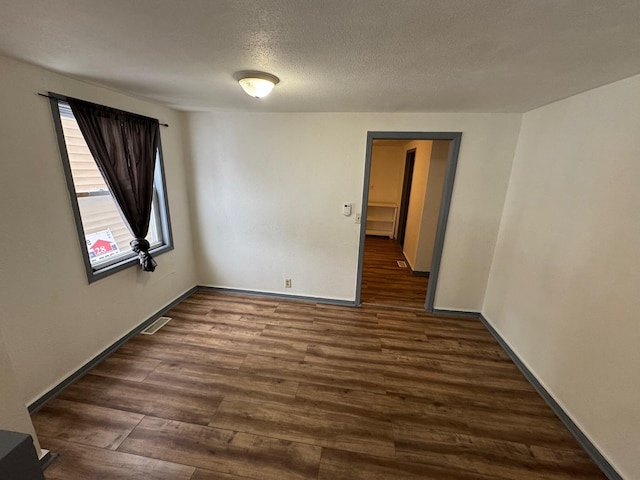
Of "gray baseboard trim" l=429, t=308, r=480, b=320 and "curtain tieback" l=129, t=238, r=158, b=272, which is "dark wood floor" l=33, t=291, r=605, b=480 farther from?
"curtain tieback" l=129, t=238, r=158, b=272

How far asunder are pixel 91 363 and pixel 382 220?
234 inches

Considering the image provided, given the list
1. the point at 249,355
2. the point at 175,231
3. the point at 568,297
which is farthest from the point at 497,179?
the point at 175,231

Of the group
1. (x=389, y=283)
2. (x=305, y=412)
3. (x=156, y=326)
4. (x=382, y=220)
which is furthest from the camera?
(x=382, y=220)

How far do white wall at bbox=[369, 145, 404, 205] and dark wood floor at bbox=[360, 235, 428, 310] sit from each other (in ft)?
5.48

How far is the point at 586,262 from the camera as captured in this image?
176 centimetres

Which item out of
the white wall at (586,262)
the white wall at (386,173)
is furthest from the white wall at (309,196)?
the white wall at (386,173)

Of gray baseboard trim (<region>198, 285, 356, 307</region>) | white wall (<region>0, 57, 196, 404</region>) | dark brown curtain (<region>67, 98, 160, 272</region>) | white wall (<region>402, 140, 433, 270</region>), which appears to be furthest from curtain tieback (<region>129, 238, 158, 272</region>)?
white wall (<region>402, 140, 433, 270</region>)

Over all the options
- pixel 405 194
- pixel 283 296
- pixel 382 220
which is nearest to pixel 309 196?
pixel 283 296

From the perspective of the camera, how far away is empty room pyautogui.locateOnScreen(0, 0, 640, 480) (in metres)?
1.27

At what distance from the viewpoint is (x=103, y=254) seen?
2.33 m

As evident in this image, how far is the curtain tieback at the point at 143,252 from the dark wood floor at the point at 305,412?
71 centimetres

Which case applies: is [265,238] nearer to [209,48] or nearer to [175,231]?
[175,231]

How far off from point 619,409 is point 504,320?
3.96 ft

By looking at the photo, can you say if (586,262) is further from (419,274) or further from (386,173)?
(386,173)
